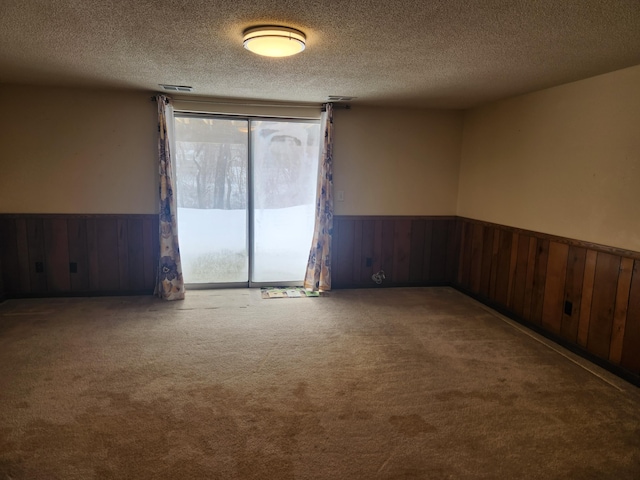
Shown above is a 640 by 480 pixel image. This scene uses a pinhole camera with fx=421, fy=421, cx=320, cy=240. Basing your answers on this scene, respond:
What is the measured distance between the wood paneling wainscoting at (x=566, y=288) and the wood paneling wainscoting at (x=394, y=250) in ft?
1.53

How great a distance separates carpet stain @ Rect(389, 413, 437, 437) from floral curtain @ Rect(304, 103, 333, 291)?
268 cm

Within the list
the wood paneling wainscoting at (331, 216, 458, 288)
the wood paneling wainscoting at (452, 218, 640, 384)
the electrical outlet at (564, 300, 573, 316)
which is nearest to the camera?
the wood paneling wainscoting at (452, 218, 640, 384)

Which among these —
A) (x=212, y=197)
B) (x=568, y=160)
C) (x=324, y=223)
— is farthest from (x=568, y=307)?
(x=212, y=197)

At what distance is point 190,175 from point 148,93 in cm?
95

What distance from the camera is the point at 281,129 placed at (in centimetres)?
500

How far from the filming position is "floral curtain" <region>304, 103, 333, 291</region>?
4.89 m

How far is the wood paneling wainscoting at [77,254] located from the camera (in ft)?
14.5

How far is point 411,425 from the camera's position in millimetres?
2365

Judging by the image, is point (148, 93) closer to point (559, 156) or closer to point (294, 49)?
point (294, 49)

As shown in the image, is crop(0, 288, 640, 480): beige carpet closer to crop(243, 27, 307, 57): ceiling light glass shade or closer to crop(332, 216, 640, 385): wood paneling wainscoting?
crop(332, 216, 640, 385): wood paneling wainscoting

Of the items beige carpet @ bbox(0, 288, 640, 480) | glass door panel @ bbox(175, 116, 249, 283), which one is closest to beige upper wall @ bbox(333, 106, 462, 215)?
glass door panel @ bbox(175, 116, 249, 283)

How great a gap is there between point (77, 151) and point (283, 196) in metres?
2.26

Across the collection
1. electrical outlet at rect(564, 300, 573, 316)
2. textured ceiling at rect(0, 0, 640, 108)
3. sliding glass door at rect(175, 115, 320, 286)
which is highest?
textured ceiling at rect(0, 0, 640, 108)

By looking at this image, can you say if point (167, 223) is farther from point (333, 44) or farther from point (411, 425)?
point (411, 425)
